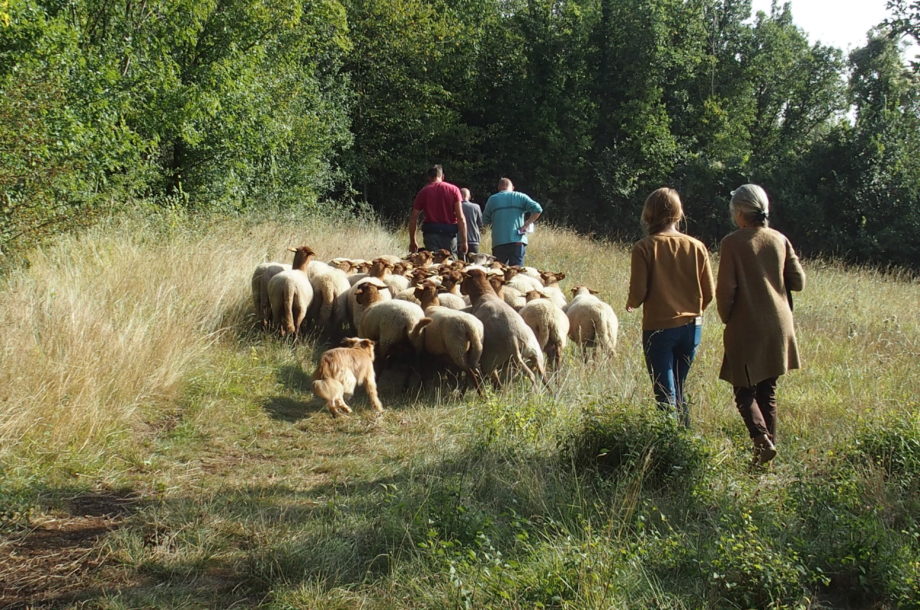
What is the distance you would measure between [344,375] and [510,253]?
6.54 m

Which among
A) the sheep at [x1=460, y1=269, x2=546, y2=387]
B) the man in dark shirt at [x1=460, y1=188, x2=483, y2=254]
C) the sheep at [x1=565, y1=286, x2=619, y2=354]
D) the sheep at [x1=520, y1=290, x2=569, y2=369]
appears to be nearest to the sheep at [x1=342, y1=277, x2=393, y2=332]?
the sheep at [x1=460, y1=269, x2=546, y2=387]

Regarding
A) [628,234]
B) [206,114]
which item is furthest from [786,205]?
[206,114]

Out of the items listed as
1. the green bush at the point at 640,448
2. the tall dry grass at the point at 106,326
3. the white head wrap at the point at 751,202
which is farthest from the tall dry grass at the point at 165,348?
the white head wrap at the point at 751,202

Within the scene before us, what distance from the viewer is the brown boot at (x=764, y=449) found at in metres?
5.67

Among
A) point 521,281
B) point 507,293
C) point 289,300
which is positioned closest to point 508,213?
point 521,281

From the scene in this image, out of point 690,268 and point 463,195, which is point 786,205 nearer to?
point 463,195

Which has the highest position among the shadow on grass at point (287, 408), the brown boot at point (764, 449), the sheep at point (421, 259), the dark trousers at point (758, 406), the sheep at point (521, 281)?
the dark trousers at point (758, 406)

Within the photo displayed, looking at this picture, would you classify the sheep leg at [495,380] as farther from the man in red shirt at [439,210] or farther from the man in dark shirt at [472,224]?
the man in dark shirt at [472,224]

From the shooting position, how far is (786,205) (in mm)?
27219

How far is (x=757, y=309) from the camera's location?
18.8 ft

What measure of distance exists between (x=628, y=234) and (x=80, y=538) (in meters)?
29.3

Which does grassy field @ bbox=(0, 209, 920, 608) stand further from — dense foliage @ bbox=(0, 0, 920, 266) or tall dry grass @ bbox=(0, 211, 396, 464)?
dense foliage @ bbox=(0, 0, 920, 266)

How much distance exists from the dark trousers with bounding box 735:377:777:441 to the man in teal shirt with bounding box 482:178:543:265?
7.44 m

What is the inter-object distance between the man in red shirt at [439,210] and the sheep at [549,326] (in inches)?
166
